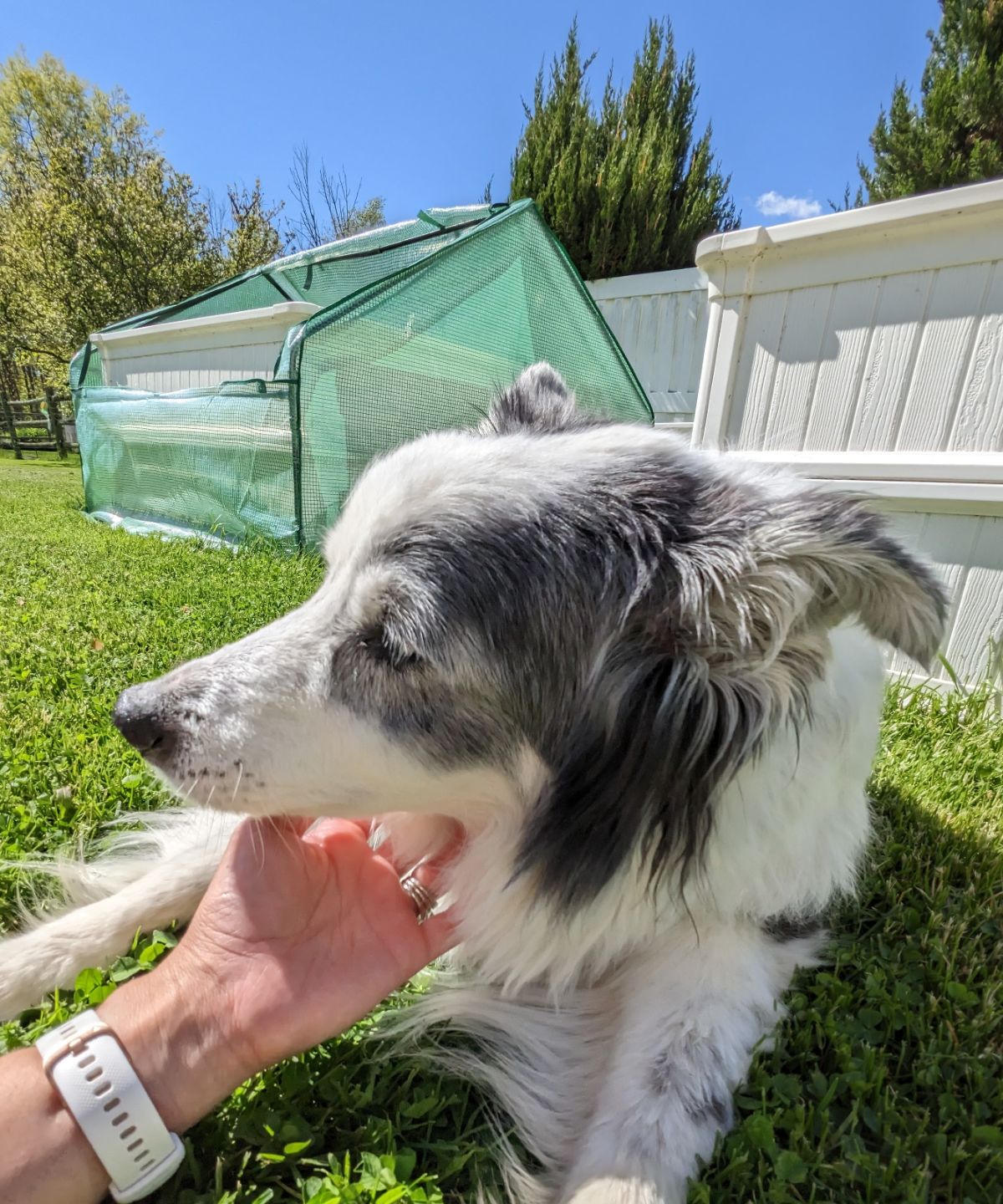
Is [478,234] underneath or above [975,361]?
above

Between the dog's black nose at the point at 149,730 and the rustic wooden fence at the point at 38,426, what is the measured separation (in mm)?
24511

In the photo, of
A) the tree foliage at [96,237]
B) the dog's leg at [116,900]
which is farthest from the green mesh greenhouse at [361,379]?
the tree foliage at [96,237]

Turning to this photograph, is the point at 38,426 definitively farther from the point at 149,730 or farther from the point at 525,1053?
the point at 525,1053

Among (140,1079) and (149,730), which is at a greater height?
(149,730)

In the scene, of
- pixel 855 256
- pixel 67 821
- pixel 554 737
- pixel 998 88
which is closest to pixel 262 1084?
pixel 554 737

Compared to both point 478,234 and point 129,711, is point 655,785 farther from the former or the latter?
point 478,234

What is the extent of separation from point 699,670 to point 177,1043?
3.96 feet

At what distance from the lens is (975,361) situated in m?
3.27

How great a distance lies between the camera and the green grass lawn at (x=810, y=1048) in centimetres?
122

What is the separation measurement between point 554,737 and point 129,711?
35.4 inches

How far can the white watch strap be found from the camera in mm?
1103

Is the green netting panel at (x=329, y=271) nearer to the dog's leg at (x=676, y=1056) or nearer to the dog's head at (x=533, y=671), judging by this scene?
the dog's head at (x=533, y=671)

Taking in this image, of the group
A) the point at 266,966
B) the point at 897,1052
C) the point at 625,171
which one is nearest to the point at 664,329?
the point at 625,171

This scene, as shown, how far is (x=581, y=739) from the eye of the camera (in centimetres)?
148
